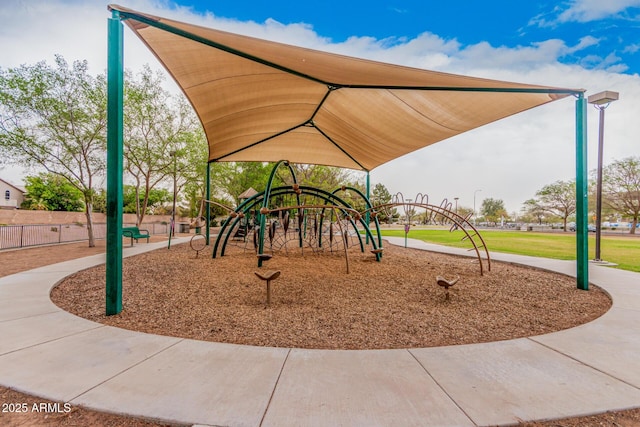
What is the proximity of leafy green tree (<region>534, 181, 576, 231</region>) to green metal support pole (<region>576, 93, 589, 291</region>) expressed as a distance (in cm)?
5068

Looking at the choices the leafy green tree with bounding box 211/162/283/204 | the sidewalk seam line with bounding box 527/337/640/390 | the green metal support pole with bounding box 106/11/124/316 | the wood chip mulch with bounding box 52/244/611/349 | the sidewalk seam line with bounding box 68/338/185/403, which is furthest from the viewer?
the leafy green tree with bounding box 211/162/283/204

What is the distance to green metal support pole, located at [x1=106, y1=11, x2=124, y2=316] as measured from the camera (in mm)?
3666

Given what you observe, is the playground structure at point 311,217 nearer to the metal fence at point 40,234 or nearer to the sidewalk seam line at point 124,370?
the sidewalk seam line at point 124,370

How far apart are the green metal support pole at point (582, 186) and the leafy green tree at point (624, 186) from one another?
36243 millimetres

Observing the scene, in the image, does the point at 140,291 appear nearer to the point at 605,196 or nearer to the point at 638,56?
the point at 638,56

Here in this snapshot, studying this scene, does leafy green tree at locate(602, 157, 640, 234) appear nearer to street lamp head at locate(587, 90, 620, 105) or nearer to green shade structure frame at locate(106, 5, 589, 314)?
street lamp head at locate(587, 90, 620, 105)

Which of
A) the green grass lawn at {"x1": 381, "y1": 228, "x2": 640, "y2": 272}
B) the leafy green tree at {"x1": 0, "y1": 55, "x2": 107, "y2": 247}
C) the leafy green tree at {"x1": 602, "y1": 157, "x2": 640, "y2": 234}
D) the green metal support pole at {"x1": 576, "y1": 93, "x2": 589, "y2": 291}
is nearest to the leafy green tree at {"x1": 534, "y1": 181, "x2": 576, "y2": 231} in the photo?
the leafy green tree at {"x1": 602, "y1": 157, "x2": 640, "y2": 234}

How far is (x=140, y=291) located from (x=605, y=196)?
150 ft

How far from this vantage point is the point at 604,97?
7016 millimetres

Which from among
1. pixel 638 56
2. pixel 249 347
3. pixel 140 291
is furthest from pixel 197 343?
pixel 638 56

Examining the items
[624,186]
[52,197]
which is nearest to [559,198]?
[624,186]

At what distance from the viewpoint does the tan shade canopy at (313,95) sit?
4.08m

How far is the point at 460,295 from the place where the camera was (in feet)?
15.9

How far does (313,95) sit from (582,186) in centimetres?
606
